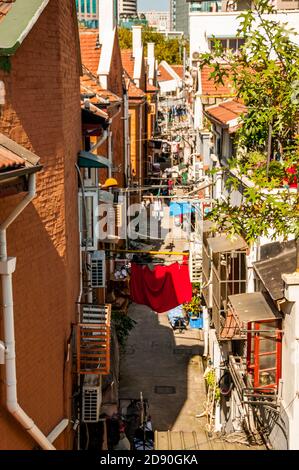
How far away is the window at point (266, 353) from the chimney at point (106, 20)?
54.2 feet

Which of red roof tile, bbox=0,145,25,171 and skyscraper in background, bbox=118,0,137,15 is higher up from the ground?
skyscraper in background, bbox=118,0,137,15

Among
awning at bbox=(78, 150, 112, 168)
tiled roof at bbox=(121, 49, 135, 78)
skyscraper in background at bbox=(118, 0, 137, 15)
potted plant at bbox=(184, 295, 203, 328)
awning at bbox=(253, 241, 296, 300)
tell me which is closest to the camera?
awning at bbox=(253, 241, 296, 300)

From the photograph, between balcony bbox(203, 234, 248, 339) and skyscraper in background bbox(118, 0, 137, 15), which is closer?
balcony bbox(203, 234, 248, 339)

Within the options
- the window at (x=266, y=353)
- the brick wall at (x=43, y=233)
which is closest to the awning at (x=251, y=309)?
the window at (x=266, y=353)

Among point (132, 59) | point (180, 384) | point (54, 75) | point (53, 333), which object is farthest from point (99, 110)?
point (132, 59)

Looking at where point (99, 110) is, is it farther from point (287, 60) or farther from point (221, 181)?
point (287, 60)

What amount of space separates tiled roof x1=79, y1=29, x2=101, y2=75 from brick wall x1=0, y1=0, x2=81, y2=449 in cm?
1212

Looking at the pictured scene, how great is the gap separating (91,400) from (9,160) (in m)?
6.35

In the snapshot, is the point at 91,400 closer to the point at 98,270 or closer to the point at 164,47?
the point at 98,270

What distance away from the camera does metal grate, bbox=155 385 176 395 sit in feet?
63.0

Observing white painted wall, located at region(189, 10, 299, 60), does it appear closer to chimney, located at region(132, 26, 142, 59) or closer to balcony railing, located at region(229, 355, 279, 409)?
chimney, located at region(132, 26, 142, 59)

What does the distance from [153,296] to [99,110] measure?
19.8ft

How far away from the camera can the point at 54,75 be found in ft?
32.9

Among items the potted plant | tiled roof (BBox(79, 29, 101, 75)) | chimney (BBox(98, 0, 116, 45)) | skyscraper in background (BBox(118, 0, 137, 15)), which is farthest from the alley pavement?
skyscraper in background (BBox(118, 0, 137, 15))
